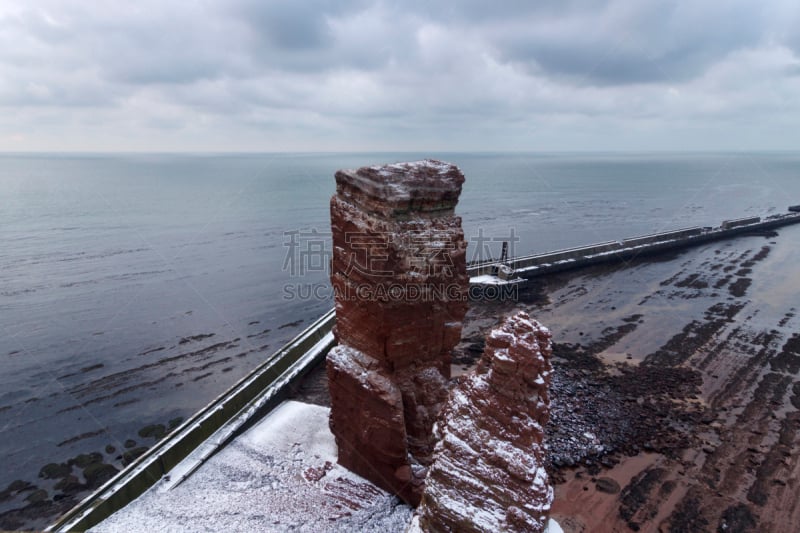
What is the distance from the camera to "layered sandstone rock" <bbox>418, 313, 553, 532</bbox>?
6.44 metres

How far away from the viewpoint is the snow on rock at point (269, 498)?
1127cm

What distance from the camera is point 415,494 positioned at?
1155cm

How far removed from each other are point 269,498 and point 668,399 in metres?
18.4

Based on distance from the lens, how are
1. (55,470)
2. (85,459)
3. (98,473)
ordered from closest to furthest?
(98,473), (55,470), (85,459)

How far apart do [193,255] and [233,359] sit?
26.4 metres

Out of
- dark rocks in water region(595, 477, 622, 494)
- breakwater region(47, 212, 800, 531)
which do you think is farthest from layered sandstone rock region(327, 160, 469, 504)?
dark rocks in water region(595, 477, 622, 494)

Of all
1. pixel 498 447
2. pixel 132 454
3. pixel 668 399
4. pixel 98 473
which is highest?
pixel 498 447

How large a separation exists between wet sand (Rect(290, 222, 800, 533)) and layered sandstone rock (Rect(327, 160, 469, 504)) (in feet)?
20.5

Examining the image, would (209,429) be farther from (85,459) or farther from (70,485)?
(85,459)

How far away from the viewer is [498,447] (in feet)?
22.3

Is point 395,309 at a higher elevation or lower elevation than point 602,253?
higher

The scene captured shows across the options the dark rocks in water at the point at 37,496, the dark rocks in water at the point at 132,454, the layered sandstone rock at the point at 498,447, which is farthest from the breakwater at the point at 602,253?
the dark rocks in water at the point at 37,496

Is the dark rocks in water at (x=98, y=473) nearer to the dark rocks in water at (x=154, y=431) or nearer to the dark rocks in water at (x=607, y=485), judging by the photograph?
the dark rocks in water at (x=154, y=431)

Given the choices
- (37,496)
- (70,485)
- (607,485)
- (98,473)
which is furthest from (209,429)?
(607,485)
